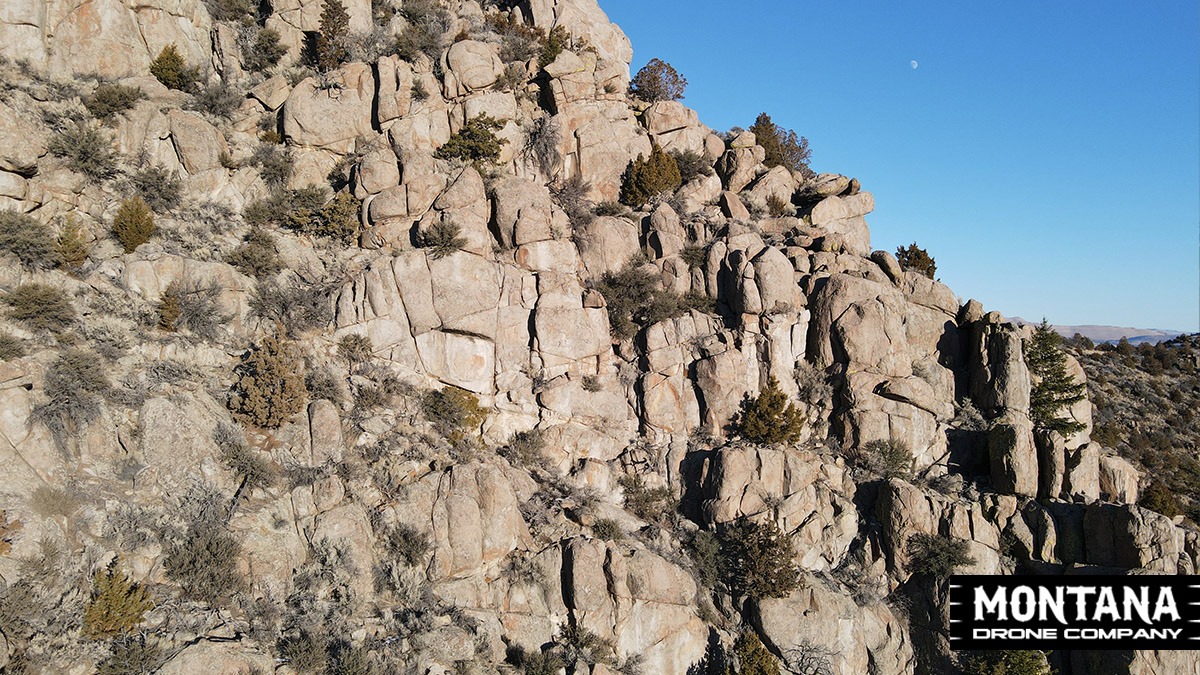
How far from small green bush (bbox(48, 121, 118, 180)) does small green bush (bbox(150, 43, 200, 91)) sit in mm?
4632

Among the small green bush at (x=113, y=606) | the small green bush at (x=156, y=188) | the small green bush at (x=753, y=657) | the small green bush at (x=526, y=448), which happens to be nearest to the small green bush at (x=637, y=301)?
the small green bush at (x=526, y=448)

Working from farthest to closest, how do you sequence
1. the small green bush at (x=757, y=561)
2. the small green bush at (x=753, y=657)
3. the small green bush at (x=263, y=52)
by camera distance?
the small green bush at (x=263, y=52), the small green bush at (x=757, y=561), the small green bush at (x=753, y=657)

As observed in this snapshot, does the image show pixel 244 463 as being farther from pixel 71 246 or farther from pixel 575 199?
pixel 575 199

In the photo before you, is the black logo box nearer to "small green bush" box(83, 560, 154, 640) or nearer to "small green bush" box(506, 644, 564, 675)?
"small green bush" box(506, 644, 564, 675)

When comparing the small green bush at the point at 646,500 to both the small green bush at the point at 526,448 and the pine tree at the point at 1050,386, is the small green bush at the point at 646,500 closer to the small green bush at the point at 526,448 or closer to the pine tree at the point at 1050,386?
the small green bush at the point at 526,448

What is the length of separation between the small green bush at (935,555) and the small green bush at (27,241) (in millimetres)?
27799

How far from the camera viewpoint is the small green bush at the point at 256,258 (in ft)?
68.2

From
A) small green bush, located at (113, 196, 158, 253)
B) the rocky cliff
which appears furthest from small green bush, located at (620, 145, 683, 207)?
small green bush, located at (113, 196, 158, 253)

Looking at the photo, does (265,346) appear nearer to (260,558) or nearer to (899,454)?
(260,558)

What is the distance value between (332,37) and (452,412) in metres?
18.8

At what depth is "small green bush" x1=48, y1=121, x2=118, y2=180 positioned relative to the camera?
20375 mm

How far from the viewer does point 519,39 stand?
99.2ft

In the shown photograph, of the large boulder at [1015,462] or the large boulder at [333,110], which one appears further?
the large boulder at [333,110]

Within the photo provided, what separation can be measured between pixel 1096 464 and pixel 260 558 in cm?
2530
